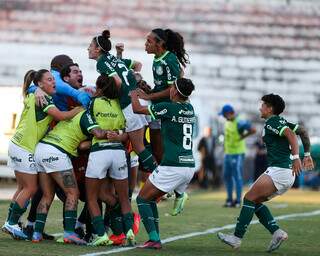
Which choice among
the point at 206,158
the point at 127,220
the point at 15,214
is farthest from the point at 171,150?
the point at 206,158

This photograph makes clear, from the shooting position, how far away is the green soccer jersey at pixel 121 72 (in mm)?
15076

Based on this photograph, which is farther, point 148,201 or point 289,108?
point 289,108

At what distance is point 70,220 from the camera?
14758mm

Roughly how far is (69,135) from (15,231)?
48.9 inches

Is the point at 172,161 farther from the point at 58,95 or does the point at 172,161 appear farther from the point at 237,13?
the point at 237,13

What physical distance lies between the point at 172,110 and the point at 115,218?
1.56 m

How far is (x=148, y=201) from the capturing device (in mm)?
14492

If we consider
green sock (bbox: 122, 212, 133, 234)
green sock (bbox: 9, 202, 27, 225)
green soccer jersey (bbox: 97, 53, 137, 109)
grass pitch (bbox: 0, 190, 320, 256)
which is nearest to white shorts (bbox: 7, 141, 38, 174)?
green sock (bbox: 9, 202, 27, 225)

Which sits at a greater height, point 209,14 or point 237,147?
point 209,14

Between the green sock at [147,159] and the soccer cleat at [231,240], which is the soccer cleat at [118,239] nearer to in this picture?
the green sock at [147,159]

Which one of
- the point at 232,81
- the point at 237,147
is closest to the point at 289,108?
the point at 232,81

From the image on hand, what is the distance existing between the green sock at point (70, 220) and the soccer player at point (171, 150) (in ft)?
2.50

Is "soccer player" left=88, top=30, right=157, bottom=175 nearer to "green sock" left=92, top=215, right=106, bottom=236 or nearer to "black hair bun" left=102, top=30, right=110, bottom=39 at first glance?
"black hair bun" left=102, top=30, right=110, bottom=39

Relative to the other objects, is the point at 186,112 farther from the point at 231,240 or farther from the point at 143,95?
the point at 231,240
